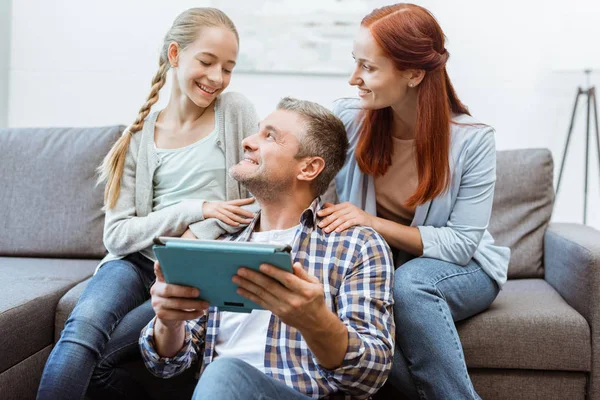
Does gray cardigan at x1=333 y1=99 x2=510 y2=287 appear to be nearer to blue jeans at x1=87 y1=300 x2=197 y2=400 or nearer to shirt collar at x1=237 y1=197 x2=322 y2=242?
shirt collar at x1=237 y1=197 x2=322 y2=242

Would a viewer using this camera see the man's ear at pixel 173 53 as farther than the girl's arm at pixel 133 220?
Yes

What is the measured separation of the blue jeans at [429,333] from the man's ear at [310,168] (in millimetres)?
345

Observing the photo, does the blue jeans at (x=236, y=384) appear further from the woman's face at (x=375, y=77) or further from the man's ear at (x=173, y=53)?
the man's ear at (x=173, y=53)

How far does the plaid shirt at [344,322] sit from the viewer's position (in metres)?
1.30

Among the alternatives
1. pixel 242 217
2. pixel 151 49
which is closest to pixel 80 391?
pixel 242 217

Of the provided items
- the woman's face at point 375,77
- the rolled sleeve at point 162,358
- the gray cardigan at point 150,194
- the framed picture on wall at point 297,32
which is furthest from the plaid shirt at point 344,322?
the framed picture on wall at point 297,32

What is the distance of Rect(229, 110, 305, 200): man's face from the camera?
1.57 m

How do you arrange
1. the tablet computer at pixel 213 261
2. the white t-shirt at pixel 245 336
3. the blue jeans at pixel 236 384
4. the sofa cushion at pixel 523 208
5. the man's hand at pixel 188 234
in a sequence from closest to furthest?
the tablet computer at pixel 213 261 < the blue jeans at pixel 236 384 < the white t-shirt at pixel 245 336 < the man's hand at pixel 188 234 < the sofa cushion at pixel 523 208

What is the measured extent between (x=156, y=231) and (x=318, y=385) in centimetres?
70

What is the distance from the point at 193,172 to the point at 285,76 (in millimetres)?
1305

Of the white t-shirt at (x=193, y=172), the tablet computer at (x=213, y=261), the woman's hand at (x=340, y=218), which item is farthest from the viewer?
the white t-shirt at (x=193, y=172)

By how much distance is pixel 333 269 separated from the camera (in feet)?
4.83

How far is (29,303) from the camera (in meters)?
1.87

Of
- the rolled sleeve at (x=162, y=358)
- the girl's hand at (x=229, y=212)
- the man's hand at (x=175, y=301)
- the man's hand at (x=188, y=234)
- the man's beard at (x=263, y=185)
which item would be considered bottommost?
the rolled sleeve at (x=162, y=358)
